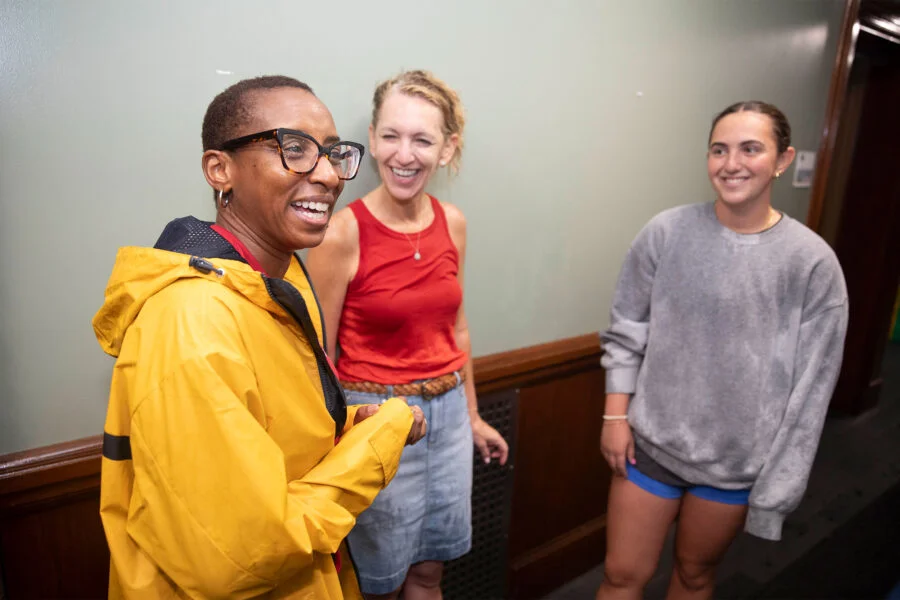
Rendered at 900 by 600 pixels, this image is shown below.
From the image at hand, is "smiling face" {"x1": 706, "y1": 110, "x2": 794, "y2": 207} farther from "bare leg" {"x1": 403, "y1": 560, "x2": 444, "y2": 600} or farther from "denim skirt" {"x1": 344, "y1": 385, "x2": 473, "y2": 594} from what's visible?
"bare leg" {"x1": 403, "y1": 560, "x2": 444, "y2": 600}

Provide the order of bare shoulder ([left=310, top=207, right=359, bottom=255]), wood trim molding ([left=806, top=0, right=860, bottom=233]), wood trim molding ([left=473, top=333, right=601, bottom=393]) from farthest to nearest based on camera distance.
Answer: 1. wood trim molding ([left=806, top=0, right=860, bottom=233])
2. wood trim molding ([left=473, top=333, right=601, bottom=393])
3. bare shoulder ([left=310, top=207, right=359, bottom=255])

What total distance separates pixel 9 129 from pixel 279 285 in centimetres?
69

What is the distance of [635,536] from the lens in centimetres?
156

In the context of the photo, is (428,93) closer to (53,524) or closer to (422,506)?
(422,506)

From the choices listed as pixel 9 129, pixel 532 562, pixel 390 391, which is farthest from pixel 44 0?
pixel 532 562

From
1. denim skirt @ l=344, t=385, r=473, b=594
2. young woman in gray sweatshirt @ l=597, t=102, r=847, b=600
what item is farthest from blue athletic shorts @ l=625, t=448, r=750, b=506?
denim skirt @ l=344, t=385, r=473, b=594

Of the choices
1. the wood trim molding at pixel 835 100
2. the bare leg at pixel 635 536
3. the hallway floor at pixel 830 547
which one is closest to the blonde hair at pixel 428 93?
the bare leg at pixel 635 536

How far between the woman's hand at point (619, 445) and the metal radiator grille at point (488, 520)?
17.0 inches

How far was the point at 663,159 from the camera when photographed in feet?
7.52

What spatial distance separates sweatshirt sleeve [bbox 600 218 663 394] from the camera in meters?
1.57

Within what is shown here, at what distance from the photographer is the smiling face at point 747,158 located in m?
1.41

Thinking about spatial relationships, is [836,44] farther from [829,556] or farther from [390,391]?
[390,391]

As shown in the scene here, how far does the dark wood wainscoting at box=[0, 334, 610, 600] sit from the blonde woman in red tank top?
0.49m

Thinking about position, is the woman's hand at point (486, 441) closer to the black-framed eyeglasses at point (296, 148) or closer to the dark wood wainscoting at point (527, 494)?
the dark wood wainscoting at point (527, 494)
